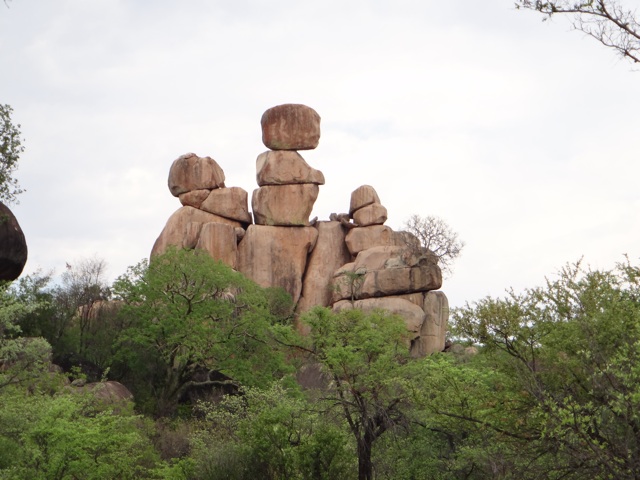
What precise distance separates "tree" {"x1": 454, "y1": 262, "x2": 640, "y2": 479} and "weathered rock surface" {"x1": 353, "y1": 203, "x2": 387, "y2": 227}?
33.4m

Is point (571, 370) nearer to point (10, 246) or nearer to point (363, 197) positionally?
point (10, 246)

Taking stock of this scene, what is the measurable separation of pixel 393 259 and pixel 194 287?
555 inches

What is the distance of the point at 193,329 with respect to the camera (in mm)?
35938

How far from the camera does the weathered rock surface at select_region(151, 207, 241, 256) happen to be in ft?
167

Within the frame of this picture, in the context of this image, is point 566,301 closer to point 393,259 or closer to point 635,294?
point 635,294

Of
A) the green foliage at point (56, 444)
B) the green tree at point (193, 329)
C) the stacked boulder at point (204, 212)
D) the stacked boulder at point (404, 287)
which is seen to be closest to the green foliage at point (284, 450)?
the green foliage at point (56, 444)

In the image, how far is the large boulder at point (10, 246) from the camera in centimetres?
3475

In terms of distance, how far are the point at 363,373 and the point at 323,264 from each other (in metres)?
28.6

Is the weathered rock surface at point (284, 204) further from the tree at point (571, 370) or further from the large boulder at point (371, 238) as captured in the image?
the tree at point (571, 370)

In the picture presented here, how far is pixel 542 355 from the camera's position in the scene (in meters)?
16.9

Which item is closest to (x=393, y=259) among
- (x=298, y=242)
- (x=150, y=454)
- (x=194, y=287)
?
(x=298, y=242)

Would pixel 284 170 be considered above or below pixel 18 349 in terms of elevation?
above

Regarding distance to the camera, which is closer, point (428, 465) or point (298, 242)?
point (428, 465)

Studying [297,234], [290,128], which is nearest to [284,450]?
[297,234]
